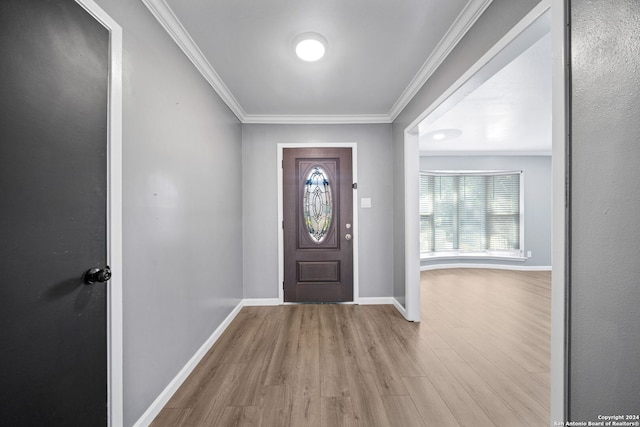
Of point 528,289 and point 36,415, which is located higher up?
point 36,415

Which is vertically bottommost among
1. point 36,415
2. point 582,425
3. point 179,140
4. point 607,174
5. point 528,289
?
point 528,289

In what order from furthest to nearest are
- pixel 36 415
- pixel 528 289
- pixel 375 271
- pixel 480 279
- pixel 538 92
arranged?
pixel 480 279
pixel 528 289
pixel 375 271
pixel 538 92
pixel 36 415

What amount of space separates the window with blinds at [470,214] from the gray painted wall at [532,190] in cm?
15

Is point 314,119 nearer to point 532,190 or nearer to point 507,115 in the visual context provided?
point 507,115

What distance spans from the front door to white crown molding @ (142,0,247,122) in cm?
53

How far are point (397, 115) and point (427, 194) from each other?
2.86 meters

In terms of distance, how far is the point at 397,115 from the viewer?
3.11 meters

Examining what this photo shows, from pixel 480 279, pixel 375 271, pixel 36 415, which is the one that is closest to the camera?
pixel 36 415

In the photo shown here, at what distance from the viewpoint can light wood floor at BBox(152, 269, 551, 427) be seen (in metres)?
1.51

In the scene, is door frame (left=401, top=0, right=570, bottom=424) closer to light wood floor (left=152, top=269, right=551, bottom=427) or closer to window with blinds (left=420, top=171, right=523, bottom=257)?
light wood floor (left=152, top=269, right=551, bottom=427)

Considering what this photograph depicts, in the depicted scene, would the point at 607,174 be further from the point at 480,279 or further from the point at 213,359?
the point at 480,279

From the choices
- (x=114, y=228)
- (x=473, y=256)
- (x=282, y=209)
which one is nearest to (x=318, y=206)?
(x=282, y=209)

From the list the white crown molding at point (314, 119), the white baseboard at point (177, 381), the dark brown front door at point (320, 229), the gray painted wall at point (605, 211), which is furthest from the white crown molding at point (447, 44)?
the white baseboard at point (177, 381)

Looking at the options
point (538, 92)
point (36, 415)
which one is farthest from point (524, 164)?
point (36, 415)
